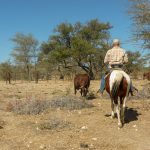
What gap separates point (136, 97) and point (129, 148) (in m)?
7.65

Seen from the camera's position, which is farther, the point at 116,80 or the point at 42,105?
the point at 42,105

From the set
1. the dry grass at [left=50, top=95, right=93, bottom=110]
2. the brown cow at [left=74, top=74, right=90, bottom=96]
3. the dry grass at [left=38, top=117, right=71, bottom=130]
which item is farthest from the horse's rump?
the brown cow at [left=74, top=74, right=90, bottom=96]

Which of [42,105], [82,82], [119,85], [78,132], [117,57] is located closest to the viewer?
[78,132]

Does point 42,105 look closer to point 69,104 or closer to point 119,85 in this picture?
point 69,104

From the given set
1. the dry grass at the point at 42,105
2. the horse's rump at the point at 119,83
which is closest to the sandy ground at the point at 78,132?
the dry grass at the point at 42,105

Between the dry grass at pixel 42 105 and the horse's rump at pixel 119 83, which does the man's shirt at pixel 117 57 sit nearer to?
the horse's rump at pixel 119 83

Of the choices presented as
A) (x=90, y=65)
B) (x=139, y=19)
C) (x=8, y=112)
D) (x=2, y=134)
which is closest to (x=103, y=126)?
Answer: (x=2, y=134)

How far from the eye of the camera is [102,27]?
154 ft

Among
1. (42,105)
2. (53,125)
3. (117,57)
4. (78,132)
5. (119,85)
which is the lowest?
(78,132)

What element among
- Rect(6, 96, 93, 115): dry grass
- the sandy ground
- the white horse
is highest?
the white horse

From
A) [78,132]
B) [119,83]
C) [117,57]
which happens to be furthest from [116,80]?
[78,132]

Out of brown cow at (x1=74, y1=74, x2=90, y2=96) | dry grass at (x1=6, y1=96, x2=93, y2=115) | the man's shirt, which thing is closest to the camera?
the man's shirt

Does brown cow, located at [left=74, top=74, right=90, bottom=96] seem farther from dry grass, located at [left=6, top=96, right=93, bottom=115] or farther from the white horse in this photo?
the white horse

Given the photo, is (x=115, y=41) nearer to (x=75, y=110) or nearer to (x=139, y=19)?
(x=75, y=110)
